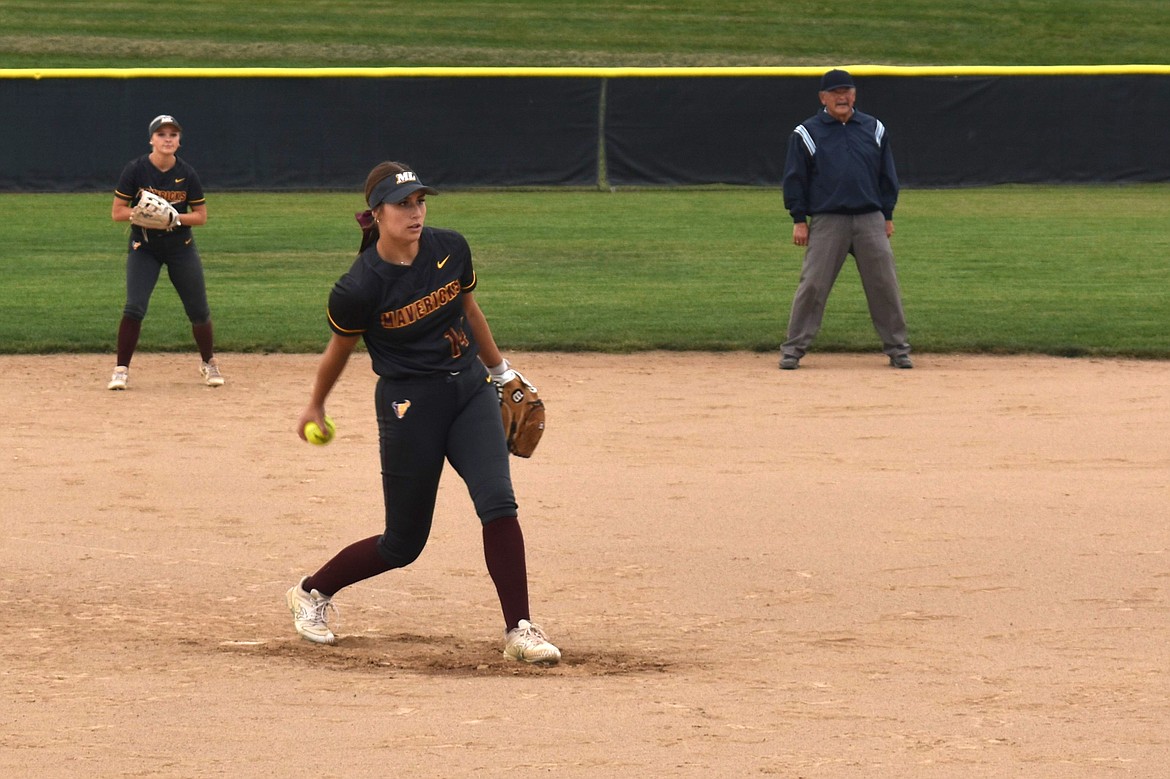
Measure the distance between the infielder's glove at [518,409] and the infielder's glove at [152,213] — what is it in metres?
5.40

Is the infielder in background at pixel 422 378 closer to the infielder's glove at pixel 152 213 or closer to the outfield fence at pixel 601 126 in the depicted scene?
the infielder's glove at pixel 152 213

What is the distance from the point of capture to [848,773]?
449 cm

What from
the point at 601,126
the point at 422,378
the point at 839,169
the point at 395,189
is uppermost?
the point at 395,189

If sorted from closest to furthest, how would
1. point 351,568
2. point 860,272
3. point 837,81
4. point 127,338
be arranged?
point 351,568 → point 127,338 → point 837,81 → point 860,272

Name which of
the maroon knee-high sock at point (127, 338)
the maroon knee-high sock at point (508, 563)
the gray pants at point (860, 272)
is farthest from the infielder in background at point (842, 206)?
the maroon knee-high sock at point (508, 563)

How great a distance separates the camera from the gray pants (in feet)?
39.2

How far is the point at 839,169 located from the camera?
11867mm

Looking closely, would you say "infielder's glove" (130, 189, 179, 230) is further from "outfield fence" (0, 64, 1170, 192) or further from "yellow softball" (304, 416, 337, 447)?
"outfield fence" (0, 64, 1170, 192)

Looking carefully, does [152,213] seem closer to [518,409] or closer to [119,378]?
[119,378]

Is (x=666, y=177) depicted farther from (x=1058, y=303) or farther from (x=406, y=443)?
(x=406, y=443)

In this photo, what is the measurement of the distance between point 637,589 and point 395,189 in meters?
2.10

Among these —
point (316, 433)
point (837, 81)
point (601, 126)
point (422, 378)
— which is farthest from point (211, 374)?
point (601, 126)

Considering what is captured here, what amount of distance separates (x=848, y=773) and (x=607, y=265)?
13.7 metres

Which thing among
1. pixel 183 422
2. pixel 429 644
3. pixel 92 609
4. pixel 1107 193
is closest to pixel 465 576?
pixel 429 644
